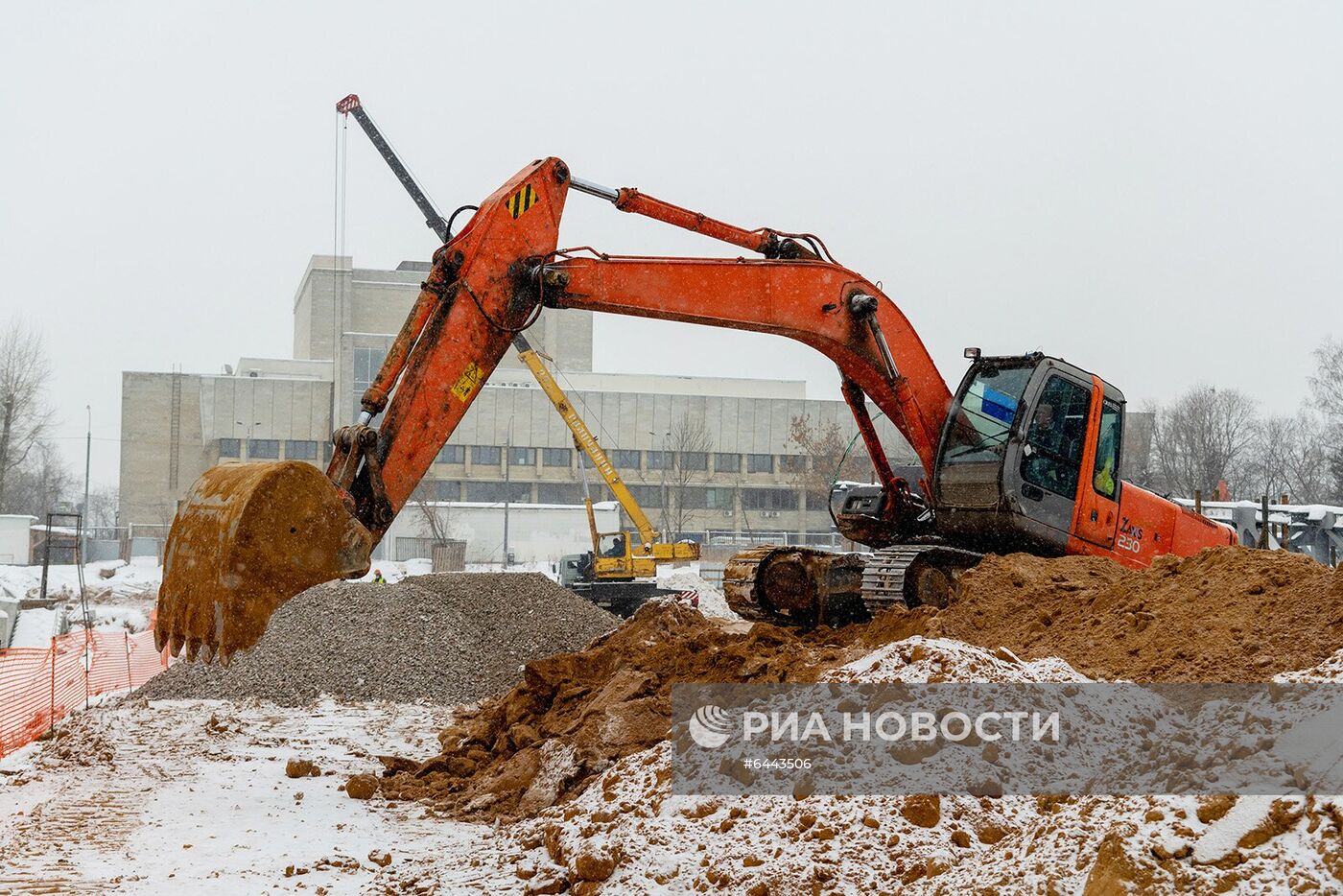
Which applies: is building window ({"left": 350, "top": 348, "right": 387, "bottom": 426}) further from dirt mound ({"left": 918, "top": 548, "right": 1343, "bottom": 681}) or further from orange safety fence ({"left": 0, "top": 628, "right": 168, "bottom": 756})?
dirt mound ({"left": 918, "top": 548, "right": 1343, "bottom": 681})

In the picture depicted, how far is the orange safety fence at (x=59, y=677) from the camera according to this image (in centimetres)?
1119

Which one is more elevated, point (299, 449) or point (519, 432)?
point (519, 432)

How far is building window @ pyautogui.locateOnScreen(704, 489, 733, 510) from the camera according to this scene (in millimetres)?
57156

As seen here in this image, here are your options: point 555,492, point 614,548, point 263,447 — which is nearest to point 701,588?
point 614,548

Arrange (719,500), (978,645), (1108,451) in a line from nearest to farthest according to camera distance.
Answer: (978,645) < (1108,451) < (719,500)

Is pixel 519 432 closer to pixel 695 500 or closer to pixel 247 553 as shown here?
pixel 695 500

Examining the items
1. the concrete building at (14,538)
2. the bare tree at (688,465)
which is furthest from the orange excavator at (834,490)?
the bare tree at (688,465)

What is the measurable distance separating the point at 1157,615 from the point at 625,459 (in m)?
50.1

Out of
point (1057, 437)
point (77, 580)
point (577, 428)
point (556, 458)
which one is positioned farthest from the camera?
point (556, 458)

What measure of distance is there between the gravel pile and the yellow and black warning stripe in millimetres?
5931

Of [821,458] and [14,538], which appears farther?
[821,458]

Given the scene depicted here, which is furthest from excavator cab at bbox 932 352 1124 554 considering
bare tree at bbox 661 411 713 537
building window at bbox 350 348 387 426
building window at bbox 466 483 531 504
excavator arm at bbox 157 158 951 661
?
building window at bbox 350 348 387 426

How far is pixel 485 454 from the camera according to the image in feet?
183

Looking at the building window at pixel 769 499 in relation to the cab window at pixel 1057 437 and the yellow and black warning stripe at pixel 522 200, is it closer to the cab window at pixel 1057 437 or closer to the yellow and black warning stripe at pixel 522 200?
the cab window at pixel 1057 437
